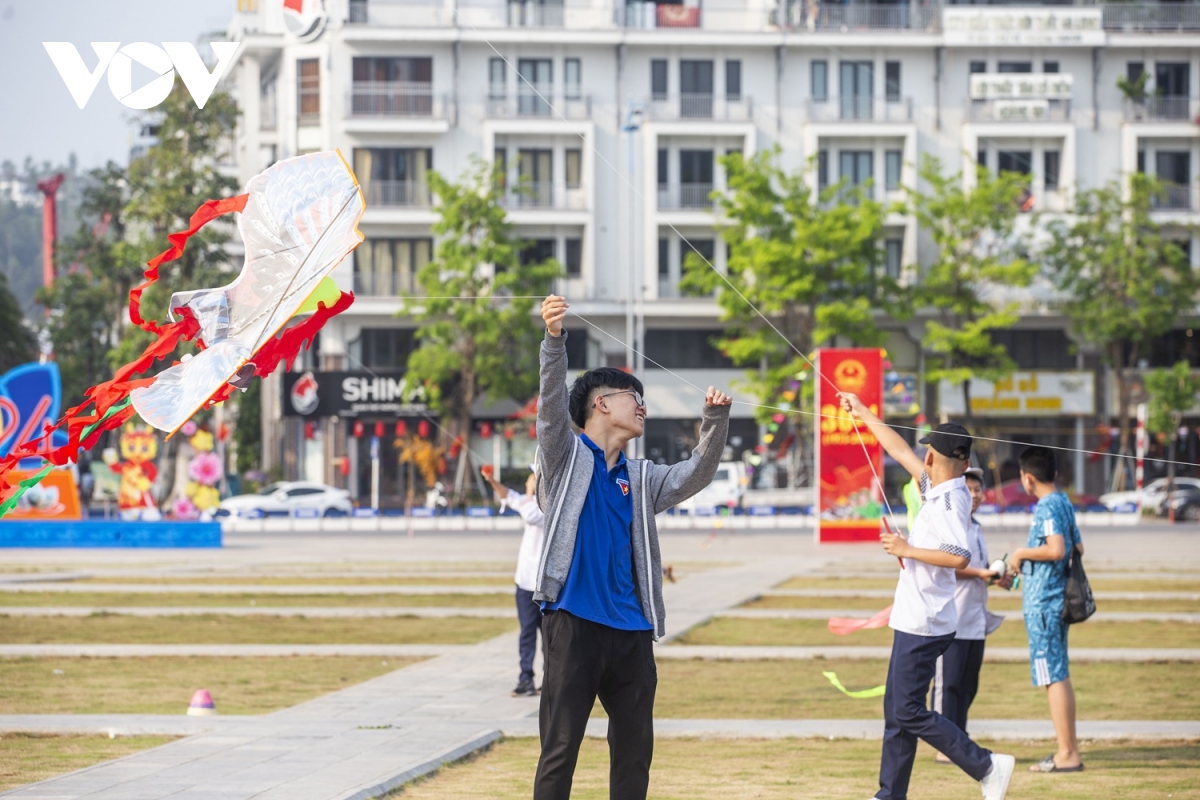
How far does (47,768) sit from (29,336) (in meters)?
69.7

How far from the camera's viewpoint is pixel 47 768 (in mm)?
8836

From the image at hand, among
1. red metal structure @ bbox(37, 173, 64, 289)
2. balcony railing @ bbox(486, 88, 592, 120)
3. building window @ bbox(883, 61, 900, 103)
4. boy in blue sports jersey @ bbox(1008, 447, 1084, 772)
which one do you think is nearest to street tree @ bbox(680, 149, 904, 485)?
building window @ bbox(883, 61, 900, 103)

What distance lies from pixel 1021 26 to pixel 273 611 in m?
42.8

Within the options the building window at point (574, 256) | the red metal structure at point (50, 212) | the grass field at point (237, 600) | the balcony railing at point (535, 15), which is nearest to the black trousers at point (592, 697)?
the grass field at point (237, 600)

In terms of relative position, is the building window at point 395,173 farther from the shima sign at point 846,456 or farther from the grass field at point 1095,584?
the grass field at point 1095,584

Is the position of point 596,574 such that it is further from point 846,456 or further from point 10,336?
point 10,336

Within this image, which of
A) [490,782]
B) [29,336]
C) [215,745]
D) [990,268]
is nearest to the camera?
[490,782]

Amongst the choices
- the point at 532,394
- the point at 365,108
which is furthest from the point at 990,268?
the point at 365,108

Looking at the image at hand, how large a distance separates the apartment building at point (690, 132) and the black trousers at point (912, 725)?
46.3 metres

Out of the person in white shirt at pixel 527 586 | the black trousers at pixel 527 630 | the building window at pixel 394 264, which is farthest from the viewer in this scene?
the building window at pixel 394 264

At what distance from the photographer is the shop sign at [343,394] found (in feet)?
178

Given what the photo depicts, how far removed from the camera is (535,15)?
54438mm

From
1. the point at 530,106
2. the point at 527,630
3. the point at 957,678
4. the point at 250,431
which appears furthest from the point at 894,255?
the point at 957,678

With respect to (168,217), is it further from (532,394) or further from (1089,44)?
(1089,44)
